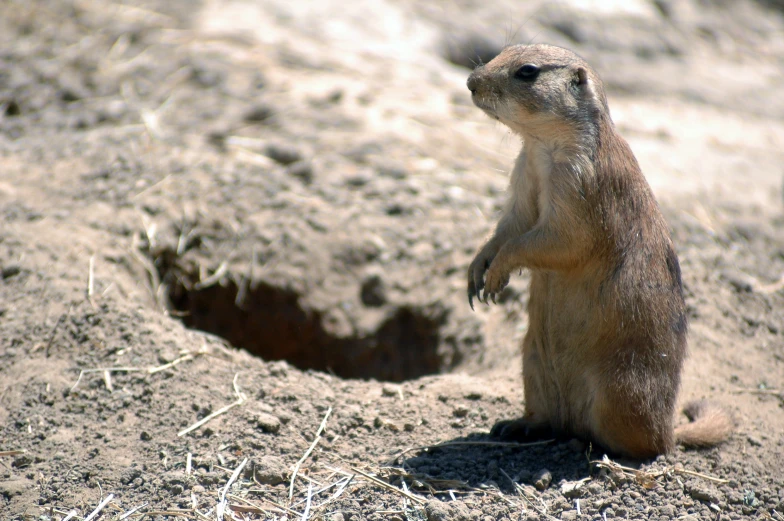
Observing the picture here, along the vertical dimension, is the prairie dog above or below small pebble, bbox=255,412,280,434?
above

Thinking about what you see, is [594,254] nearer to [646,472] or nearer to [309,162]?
[646,472]

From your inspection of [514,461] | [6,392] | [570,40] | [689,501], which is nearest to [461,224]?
[514,461]

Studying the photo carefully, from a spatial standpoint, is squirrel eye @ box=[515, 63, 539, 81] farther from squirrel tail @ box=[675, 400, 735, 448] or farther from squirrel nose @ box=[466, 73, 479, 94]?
squirrel tail @ box=[675, 400, 735, 448]

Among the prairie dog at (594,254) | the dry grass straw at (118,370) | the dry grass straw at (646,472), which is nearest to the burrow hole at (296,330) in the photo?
the dry grass straw at (118,370)

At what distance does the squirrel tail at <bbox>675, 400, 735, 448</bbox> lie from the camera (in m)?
3.93

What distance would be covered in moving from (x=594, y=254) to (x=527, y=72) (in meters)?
0.93

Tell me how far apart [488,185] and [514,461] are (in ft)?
9.58

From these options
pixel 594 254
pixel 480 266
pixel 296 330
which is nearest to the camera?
pixel 594 254

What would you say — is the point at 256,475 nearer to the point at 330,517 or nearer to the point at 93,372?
the point at 330,517

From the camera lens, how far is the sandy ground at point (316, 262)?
3555 millimetres

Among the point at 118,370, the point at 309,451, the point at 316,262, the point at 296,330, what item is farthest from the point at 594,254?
the point at 296,330

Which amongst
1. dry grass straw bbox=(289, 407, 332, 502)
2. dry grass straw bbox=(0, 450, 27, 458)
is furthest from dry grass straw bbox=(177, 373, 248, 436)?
dry grass straw bbox=(0, 450, 27, 458)

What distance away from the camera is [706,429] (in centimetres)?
396

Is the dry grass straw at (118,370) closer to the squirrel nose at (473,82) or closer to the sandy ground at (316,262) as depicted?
the sandy ground at (316,262)
